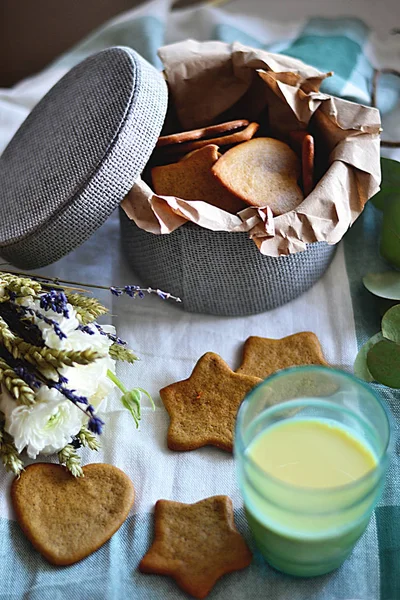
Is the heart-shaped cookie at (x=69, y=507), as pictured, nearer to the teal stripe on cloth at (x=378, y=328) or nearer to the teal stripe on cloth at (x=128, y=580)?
the teal stripe on cloth at (x=128, y=580)

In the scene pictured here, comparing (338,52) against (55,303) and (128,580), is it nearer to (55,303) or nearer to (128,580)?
(55,303)

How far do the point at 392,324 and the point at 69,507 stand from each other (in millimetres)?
438

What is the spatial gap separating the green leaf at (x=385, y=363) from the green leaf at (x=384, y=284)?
112mm

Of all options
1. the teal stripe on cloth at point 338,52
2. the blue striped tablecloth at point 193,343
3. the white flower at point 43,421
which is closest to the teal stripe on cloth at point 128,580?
the blue striped tablecloth at point 193,343

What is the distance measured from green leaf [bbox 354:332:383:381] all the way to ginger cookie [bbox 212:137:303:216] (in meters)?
0.20

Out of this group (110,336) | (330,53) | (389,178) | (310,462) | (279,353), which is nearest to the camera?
(310,462)

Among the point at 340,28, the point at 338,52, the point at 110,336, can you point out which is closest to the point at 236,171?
the point at 110,336

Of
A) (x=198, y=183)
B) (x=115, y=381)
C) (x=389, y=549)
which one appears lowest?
(x=389, y=549)

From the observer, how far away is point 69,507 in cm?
73

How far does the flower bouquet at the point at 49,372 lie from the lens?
0.70m

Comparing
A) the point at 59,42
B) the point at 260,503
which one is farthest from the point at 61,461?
the point at 59,42

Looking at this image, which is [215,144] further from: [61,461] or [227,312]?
[61,461]

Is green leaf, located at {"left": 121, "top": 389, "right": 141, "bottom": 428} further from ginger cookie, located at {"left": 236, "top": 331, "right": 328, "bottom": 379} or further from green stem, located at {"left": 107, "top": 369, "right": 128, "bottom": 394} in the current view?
ginger cookie, located at {"left": 236, "top": 331, "right": 328, "bottom": 379}

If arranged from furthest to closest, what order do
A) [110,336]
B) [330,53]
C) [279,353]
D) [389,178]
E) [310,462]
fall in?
1. [330,53]
2. [389,178]
3. [279,353]
4. [110,336]
5. [310,462]
